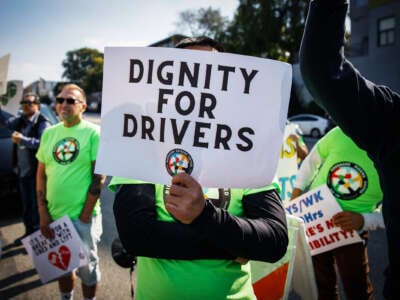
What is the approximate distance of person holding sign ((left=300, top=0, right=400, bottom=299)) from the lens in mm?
1049

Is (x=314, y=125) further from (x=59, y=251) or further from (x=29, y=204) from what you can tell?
(x=59, y=251)

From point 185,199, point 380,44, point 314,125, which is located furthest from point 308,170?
point 380,44

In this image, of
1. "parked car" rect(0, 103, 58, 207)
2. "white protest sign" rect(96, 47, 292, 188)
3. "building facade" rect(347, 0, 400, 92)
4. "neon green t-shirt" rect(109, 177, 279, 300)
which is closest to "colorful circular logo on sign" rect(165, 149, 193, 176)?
"white protest sign" rect(96, 47, 292, 188)

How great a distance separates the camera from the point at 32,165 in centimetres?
446

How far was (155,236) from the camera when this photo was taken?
1.29 m

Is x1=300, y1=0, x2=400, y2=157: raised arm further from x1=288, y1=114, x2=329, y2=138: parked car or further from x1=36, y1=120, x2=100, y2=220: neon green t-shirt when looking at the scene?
x1=288, y1=114, x2=329, y2=138: parked car

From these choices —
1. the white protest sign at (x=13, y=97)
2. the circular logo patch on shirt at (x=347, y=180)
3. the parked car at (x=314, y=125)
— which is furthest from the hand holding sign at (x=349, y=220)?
the parked car at (x=314, y=125)

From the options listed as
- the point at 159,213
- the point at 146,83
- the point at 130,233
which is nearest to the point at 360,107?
the point at 146,83

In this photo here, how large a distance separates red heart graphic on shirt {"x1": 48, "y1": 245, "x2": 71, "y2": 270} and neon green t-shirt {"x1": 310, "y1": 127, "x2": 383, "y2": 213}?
210cm

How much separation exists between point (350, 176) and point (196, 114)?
1700mm

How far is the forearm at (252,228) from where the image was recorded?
44.3 inches

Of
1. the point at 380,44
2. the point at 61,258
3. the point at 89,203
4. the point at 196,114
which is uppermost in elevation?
the point at 380,44

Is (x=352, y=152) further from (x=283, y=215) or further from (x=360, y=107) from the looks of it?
(x=360, y=107)

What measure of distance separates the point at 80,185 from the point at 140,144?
1775 millimetres
